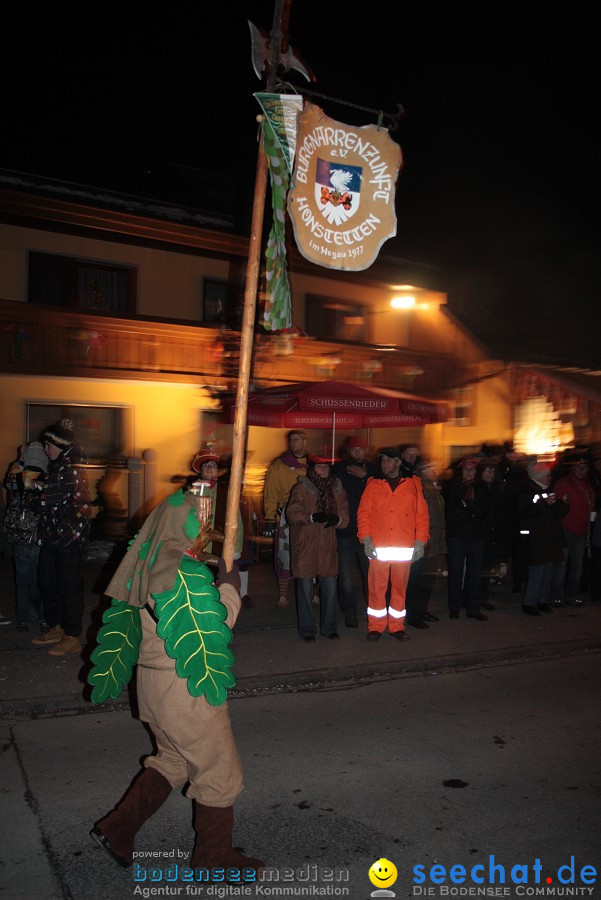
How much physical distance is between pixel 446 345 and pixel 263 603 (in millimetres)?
10916

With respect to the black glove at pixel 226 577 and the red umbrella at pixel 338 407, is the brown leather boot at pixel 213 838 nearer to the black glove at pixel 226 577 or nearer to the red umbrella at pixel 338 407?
→ the black glove at pixel 226 577

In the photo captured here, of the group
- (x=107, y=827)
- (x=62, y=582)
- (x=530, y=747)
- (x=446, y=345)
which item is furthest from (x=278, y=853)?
(x=446, y=345)

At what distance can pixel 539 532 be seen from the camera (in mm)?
9055

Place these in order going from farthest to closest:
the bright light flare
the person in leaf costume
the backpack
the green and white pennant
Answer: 1. the bright light flare
2. the backpack
3. the green and white pennant
4. the person in leaf costume

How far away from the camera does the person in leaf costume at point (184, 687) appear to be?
3.24 m

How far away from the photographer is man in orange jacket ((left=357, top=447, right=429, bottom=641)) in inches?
307

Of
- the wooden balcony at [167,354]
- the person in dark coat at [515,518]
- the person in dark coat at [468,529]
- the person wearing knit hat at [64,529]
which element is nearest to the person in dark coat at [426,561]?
the person in dark coat at [468,529]

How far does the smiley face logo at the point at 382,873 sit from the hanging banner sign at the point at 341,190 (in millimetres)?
3266

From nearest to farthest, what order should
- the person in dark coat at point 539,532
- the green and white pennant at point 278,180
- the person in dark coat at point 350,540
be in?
the green and white pennant at point 278,180, the person in dark coat at point 350,540, the person in dark coat at point 539,532

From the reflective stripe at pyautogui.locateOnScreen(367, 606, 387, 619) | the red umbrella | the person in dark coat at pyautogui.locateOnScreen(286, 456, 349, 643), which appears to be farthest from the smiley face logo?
the red umbrella

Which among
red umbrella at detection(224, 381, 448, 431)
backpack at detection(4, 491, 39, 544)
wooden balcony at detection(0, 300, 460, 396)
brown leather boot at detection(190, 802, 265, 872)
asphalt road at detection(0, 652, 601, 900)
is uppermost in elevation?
wooden balcony at detection(0, 300, 460, 396)

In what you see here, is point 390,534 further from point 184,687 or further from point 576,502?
point 184,687

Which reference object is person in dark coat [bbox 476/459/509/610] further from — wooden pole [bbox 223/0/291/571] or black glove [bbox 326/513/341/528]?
wooden pole [bbox 223/0/291/571]

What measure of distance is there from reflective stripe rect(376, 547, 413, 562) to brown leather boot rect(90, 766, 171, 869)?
466 centimetres
